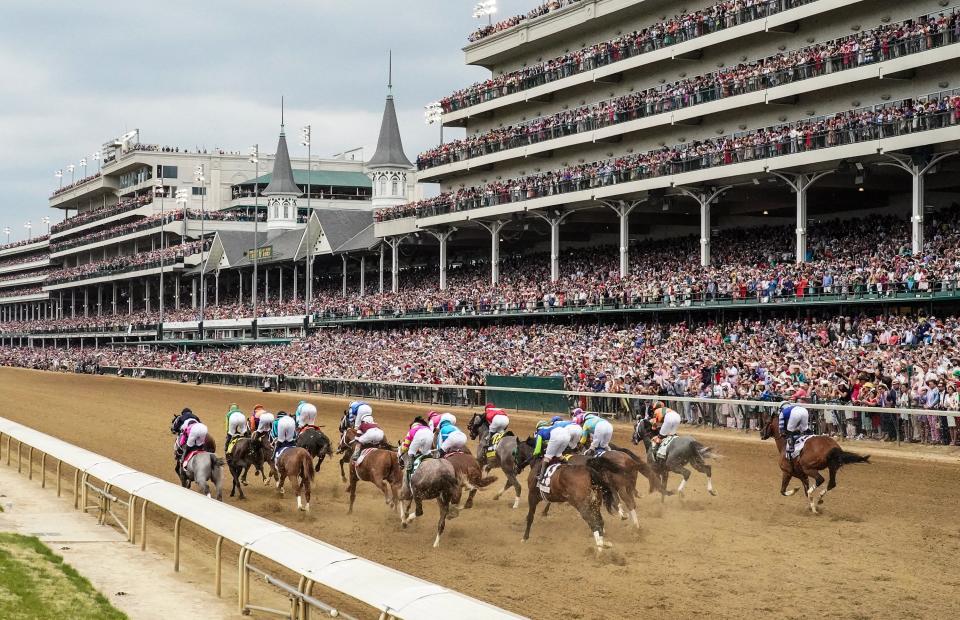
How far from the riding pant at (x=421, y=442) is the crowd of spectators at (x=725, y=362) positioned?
9071mm

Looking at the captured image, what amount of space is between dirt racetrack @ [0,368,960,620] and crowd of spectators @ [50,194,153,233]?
7323 cm

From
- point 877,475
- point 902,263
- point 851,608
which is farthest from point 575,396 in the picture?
point 851,608

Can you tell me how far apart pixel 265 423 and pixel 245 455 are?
0.74m

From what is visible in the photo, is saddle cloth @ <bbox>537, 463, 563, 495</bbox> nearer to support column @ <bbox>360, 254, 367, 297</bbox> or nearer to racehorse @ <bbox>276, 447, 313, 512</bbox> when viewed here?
racehorse @ <bbox>276, 447, 313, 512</bbox>

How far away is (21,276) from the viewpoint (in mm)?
111438

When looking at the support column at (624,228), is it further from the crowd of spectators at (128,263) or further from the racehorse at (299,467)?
the crowd of spectators at (128,263)

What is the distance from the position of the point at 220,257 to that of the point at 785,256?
42840 mm

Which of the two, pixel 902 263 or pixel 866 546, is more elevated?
pixel 902 263

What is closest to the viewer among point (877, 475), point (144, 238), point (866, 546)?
point (866, 546)

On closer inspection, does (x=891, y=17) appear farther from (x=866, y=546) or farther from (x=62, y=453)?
(x=62, y=453)

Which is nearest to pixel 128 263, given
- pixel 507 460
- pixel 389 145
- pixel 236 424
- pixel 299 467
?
pixel 389 145

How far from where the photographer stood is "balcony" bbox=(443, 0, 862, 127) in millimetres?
32031

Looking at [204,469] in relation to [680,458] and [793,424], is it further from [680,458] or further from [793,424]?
[793,424]

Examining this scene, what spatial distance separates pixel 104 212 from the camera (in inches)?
3691
